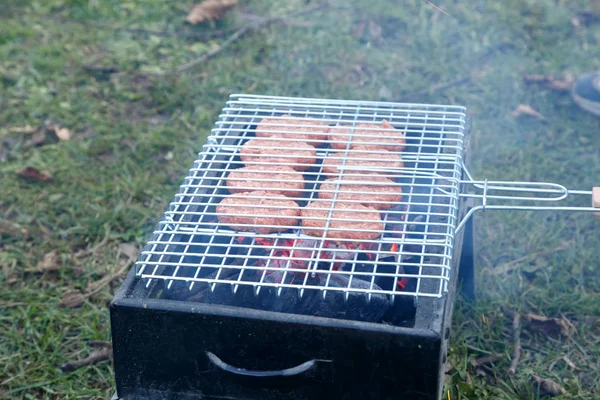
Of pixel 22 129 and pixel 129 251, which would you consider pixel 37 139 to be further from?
pixel 129 251

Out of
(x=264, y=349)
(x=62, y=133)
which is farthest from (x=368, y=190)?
(x=62, y=133)

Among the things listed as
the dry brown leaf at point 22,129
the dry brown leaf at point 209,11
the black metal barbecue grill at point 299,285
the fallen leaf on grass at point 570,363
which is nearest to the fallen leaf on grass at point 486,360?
the fallen leaf on grass at point 570,363

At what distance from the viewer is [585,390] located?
2607 mm

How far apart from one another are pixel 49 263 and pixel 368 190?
1924 millimetres

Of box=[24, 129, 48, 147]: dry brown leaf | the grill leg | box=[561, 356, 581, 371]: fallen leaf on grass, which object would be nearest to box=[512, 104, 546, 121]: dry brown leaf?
the grill leg

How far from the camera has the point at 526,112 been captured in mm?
4391

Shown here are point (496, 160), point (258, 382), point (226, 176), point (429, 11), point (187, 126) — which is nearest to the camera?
point (258, 382)

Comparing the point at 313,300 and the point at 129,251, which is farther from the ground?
the point at 313,300

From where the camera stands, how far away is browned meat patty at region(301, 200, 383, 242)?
216 cm

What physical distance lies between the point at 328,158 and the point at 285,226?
1.57ft

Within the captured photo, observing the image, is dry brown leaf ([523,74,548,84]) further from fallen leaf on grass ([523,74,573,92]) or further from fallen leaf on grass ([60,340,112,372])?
fallen leaf on grass ([60,340,112,372])

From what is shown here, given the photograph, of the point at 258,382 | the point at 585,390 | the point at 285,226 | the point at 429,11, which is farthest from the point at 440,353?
the point at 429,11

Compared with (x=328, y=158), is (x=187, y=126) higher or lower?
lower

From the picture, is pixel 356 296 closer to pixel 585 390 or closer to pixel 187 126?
pixel 585 390
